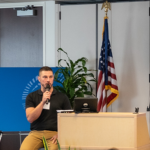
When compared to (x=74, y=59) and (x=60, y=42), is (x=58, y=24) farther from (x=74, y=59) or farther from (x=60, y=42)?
(x=74, y=59)

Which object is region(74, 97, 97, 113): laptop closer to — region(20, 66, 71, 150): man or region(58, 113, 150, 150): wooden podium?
region(58, 113, 150, 150): wooden podium

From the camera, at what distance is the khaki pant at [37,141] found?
2.93m

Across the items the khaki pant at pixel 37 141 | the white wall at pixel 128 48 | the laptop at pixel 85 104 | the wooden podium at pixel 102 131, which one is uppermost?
the white wall at pixel 128 48

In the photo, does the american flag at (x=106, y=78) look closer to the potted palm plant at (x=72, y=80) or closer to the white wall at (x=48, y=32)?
the potted palm plant at (x=72, y=80)

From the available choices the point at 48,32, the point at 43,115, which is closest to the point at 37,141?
the point at 43,115

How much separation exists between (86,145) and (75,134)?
14 cm

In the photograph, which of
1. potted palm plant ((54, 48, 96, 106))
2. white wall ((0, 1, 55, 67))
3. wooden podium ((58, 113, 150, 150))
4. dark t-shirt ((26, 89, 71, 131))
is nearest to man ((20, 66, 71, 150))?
dark t-shirt ((26, 89, 71, 131))

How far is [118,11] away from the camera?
183 inches

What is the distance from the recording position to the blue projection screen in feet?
14.8

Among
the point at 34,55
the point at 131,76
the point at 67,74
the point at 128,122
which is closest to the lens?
the point at 128,122

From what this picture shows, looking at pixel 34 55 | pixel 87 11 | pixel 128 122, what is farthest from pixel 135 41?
pixel 128 122

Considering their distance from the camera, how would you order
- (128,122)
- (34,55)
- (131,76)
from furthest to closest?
(34,55) < (131,76) < (128,122)

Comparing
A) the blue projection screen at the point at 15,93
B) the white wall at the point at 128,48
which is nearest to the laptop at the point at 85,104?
the blue projection screen at the point at 15,93

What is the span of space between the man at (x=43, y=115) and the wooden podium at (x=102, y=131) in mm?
543
